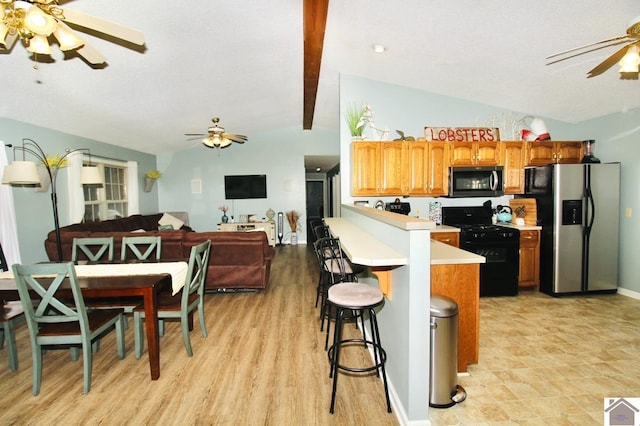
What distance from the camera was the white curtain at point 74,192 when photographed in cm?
485

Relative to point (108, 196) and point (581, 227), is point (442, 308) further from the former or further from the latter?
point (108, 196)

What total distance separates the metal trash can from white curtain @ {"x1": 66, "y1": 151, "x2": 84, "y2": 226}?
5378 millimetres

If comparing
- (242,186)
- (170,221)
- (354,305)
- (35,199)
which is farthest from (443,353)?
(242,186)

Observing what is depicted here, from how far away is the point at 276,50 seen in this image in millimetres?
Answer: 3781

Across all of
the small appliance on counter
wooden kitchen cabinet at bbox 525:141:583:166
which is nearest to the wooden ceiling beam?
the small appliance on counter

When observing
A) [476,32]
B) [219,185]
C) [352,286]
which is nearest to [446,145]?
[476,32]

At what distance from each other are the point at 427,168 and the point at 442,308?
271 centimetres

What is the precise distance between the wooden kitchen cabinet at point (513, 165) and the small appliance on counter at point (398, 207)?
1.31m

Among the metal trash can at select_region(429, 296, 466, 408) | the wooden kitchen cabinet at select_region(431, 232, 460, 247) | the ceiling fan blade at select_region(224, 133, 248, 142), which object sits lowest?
the metal trash can at select_region(429, 296, 466, 408)

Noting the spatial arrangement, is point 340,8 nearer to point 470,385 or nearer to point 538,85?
point 538,85

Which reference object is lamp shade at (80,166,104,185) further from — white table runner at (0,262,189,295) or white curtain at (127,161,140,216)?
white curtain at (127,161,140,216)

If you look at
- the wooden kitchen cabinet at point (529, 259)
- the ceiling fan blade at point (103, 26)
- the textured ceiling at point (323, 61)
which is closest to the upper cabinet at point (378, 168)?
the textured ceiling at point (323, 61)

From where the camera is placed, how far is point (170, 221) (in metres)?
7.14

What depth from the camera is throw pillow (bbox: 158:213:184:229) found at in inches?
277
